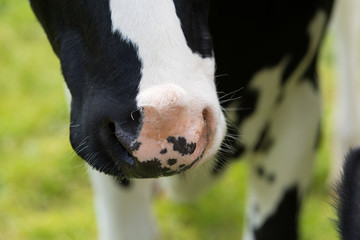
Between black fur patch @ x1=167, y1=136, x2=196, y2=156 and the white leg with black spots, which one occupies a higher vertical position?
black fur patch @ x1=167, y1=136, x2=196, y2=156

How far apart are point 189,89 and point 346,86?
1576 mm

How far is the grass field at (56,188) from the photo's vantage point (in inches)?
109

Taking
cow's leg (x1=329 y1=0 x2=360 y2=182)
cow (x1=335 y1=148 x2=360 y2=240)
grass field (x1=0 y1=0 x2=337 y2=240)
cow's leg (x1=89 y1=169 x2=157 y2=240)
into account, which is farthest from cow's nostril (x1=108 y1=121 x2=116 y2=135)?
cow's leg (x1=329 y1=0 x2=360 y2=182)

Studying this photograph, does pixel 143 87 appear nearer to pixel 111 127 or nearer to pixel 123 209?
pixel 111 127

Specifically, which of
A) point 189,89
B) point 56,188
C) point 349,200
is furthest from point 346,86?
point 349,200

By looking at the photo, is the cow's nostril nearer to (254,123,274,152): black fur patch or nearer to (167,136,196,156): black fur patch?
(167,136,196,156): black fur patch

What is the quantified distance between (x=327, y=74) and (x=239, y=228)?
3.23 ft

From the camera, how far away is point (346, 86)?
A: 2.88 meters

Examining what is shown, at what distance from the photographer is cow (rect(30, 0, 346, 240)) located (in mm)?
1394

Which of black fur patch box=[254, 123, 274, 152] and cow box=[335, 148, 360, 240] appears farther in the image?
black fur patch box=[254, 123, 274, 152]

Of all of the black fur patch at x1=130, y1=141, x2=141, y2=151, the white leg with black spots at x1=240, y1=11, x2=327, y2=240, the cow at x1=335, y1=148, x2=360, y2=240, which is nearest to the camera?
the cow at x1=335, y1=148, x2=360, y2=240

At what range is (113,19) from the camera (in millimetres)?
1446

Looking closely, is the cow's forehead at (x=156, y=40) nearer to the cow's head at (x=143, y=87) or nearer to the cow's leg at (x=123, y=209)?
the cow's head at (x=143, y=87)

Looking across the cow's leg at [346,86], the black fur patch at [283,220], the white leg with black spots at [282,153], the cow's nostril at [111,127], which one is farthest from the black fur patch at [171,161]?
the cow's leg at [346,86]
